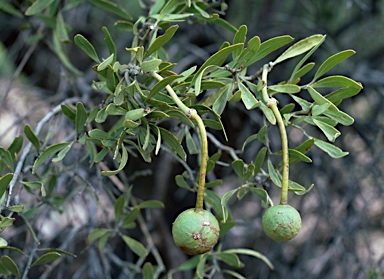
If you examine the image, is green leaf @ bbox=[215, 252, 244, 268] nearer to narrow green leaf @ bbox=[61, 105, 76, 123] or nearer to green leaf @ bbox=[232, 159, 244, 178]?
green leaf @ bbox=[232, 159, 244, 178]

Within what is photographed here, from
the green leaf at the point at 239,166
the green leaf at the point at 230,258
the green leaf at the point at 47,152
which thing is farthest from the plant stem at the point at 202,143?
the green leaf at the point at 230,258

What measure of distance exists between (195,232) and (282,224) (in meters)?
0.11

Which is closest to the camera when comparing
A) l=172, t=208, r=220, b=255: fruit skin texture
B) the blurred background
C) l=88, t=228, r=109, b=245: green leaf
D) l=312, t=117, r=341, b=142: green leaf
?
l=172, t=208, r=220, b=255: fruit skin texture

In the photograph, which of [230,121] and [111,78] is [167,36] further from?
[230,121]

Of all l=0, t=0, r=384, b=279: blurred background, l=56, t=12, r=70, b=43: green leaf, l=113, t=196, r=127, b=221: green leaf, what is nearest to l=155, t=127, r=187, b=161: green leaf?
l=113, t=196, r=127, b=221: green leaf

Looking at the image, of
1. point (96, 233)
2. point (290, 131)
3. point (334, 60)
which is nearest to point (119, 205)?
point (96, 233)

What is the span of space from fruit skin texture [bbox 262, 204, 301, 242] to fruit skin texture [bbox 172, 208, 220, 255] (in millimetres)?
69

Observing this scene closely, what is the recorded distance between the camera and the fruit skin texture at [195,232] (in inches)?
23.6

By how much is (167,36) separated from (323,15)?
4.50 feet

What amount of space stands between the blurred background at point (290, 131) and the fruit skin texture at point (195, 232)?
0.81 meters

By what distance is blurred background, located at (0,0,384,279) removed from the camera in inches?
60.7

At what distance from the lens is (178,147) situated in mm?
688

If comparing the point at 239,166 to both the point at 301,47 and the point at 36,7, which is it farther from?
the point at 36,7

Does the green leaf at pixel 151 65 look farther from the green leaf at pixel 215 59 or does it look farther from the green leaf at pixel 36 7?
the green leaf at pixel 36 7
